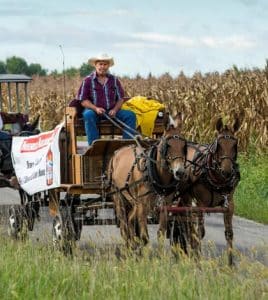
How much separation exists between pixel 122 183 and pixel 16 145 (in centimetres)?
280

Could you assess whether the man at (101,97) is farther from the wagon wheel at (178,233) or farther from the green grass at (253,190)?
the green grass at (253,190)

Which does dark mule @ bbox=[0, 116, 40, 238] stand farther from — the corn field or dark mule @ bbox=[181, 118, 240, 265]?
the corn field

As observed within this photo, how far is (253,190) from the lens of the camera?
1850 cm

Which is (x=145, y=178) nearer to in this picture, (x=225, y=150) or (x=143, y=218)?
(x=143, y=218)

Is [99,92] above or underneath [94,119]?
above

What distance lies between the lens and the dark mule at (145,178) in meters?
10.9

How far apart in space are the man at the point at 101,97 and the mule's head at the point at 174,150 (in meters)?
1.65

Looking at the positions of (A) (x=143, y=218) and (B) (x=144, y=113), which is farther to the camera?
(B) (x=144, y=113)

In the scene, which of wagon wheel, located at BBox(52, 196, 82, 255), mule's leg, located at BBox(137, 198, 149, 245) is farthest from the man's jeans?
mule's leg, located at BBox(137, 198, 149, 245)

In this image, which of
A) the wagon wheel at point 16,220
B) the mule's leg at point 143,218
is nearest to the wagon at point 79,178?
the wagon wheel at point 16,220

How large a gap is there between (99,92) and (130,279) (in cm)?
470

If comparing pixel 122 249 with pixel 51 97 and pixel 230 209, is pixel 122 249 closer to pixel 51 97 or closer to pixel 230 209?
pixel 230 209

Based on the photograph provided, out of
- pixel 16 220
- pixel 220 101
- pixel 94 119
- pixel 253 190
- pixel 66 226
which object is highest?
pixel 94 119

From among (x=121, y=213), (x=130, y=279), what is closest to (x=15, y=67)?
(x=121, y=213)
